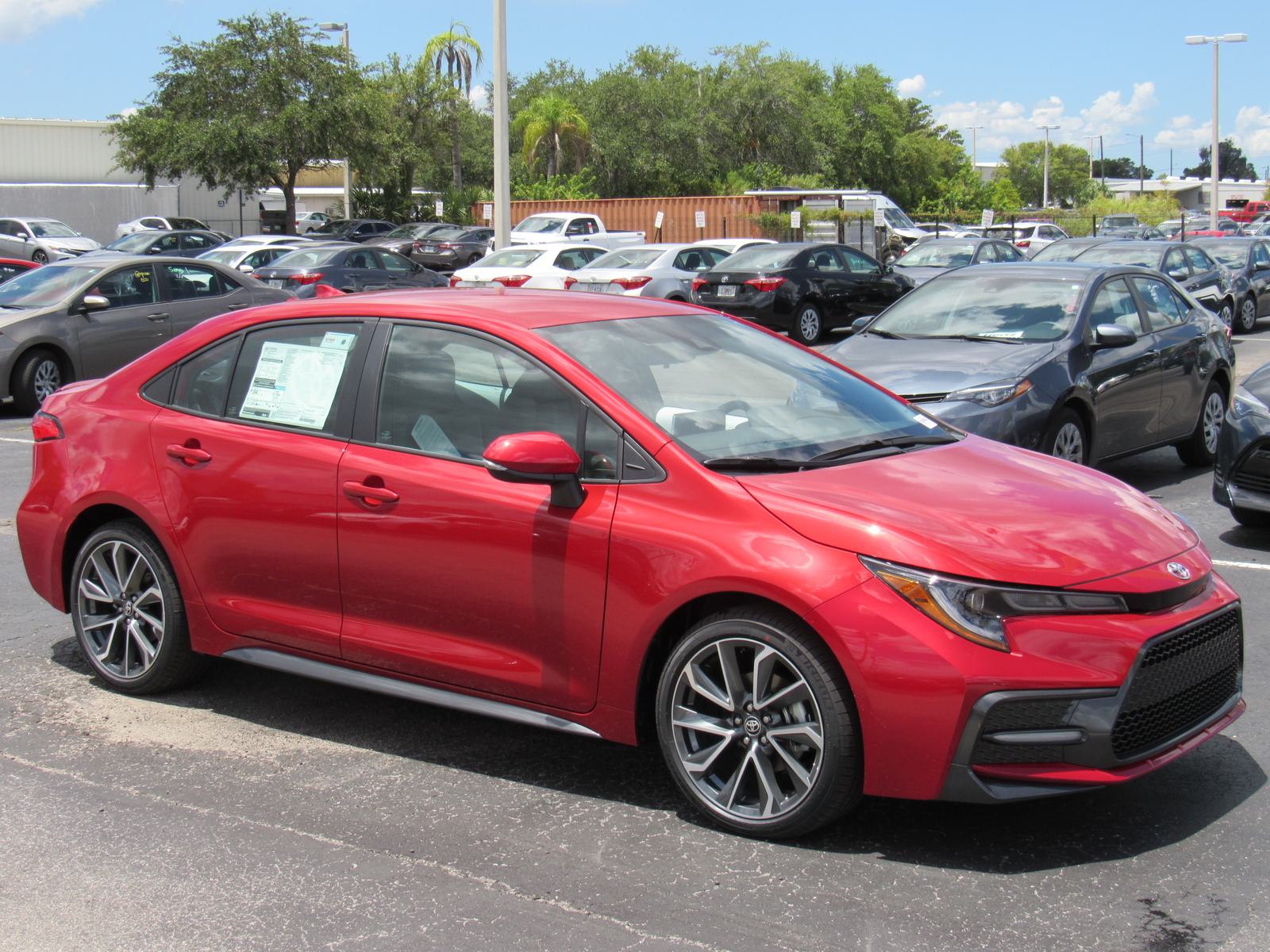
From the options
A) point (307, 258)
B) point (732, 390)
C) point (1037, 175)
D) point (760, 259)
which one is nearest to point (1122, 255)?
point (760, 259)

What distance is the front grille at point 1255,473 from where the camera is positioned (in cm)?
721

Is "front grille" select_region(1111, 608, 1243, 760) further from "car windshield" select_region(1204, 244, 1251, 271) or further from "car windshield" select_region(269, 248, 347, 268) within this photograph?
"car windshield" select_region(1204, 244, 1251, 271)

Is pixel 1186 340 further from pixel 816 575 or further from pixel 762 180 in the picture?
pixel 762 180

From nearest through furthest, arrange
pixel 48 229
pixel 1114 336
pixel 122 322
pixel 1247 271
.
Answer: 1. pixel 1114 336
2. pixel 122 322
3. pixel 1247 271
4. pixel 48 229

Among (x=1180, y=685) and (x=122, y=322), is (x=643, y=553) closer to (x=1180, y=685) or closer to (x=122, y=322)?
(x=1180, y=685)

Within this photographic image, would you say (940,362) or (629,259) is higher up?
(629,259)

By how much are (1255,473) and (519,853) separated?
5.31 metres

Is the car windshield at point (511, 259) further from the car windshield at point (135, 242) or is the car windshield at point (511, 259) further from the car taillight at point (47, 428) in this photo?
the car taillight at point (47, 428)

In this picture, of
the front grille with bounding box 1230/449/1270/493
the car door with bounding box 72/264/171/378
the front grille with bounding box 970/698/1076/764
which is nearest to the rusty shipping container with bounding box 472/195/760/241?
the car door with bounding box 72/264/171/378

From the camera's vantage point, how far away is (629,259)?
75.8 ft

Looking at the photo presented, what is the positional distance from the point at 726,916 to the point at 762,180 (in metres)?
48.5

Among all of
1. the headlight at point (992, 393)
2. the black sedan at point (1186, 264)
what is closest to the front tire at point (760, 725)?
the headlight at point (992, 393)

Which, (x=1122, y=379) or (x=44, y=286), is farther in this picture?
(x=44, y=286)

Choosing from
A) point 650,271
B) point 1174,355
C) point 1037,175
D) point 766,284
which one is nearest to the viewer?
point 1174,355
